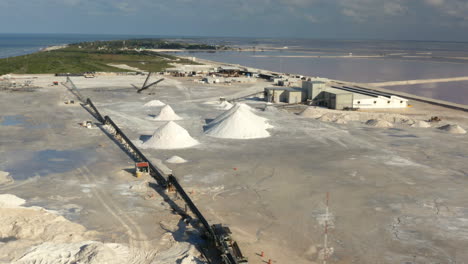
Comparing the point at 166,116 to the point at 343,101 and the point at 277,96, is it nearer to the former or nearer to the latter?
the point at 277,96

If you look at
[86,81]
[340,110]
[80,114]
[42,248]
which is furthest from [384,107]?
[86,81]

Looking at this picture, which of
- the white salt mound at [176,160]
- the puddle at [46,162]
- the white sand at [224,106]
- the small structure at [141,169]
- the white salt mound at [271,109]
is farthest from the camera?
the white sand at [224,106]

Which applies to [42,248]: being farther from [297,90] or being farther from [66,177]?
[297,90]

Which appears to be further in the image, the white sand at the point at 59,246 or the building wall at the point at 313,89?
the building wall at the point at 313,89

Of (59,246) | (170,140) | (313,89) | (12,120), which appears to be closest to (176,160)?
(170,140)

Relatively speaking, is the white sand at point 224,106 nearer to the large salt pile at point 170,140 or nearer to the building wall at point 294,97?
the building wall at point 294,97

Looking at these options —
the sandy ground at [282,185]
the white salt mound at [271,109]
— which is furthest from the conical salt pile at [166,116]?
the white salt mound at [271,109]

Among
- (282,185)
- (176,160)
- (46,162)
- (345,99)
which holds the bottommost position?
(282,185)
